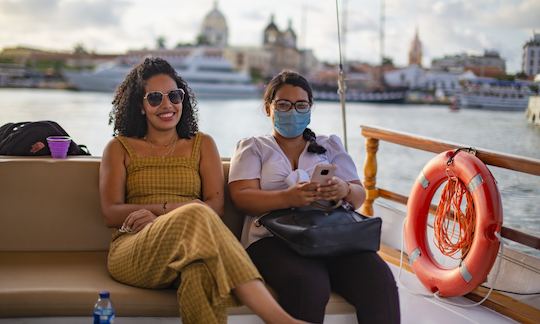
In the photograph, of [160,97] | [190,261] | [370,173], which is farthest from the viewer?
[370,173]

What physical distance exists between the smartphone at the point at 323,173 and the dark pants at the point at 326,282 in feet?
0.76

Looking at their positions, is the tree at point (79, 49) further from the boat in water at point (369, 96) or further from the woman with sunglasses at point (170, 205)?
the woman with sunglasses at point (170, 205)

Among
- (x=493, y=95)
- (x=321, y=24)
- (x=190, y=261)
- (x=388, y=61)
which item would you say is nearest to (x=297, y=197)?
(x=190, y=261)

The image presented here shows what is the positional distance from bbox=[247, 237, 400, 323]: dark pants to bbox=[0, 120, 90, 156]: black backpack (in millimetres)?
A: 961

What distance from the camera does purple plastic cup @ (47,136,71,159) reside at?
2.51 meters

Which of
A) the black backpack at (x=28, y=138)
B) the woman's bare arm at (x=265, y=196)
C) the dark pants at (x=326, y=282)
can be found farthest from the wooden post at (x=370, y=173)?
the black backpack at (x=28, y=138)

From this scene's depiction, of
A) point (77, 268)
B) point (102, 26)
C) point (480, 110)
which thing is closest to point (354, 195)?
point (77, 268)

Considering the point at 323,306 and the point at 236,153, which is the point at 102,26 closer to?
the point at 236,153

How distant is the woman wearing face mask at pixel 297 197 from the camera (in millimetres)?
1987

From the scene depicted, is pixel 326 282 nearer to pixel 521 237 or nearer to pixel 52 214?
pixel 521 237

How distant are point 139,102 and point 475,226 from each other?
4.20ft

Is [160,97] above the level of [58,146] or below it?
above

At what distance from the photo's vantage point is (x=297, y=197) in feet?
7.09

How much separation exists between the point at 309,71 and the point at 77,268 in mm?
16042
